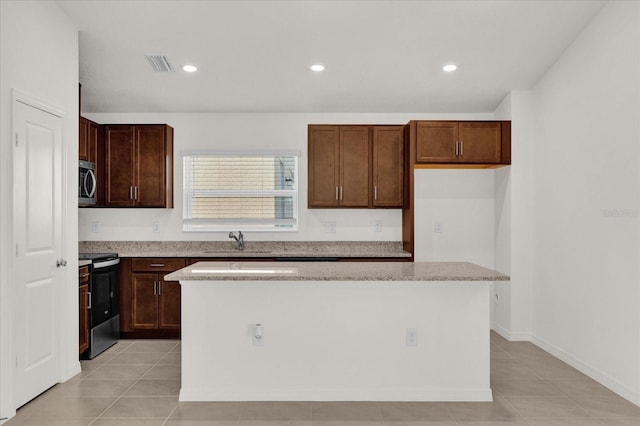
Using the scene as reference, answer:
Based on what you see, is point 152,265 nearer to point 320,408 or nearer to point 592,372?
point 320,408

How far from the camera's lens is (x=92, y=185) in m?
4.25

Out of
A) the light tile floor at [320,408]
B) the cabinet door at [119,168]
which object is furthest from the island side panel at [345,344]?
the cabinet door at [119,168]

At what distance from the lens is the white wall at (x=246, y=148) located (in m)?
5.26

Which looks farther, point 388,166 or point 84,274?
point 388,166

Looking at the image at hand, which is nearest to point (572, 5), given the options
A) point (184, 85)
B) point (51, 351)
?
point (184, 85)

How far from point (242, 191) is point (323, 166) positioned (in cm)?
105

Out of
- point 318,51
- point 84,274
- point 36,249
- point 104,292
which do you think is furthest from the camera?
point 104,292

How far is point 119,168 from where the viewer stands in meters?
4.90

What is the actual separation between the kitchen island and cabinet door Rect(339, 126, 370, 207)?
2.00m

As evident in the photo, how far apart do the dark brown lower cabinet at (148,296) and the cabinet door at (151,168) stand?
2.31 ft

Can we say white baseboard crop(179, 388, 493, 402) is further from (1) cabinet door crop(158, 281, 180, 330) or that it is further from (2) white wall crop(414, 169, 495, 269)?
(2) white wall crop(414, 169, 495, 269)

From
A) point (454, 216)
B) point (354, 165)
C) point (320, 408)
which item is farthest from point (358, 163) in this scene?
point (320, 408)

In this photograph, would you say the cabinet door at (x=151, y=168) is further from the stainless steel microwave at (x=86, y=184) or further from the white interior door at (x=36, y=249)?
the white interior door at (x=36, y=249)

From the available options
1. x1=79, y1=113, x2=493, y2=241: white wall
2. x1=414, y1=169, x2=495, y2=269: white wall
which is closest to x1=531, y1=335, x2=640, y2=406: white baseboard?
x1=414, y1=169, x2=495, y2=269: white wall
